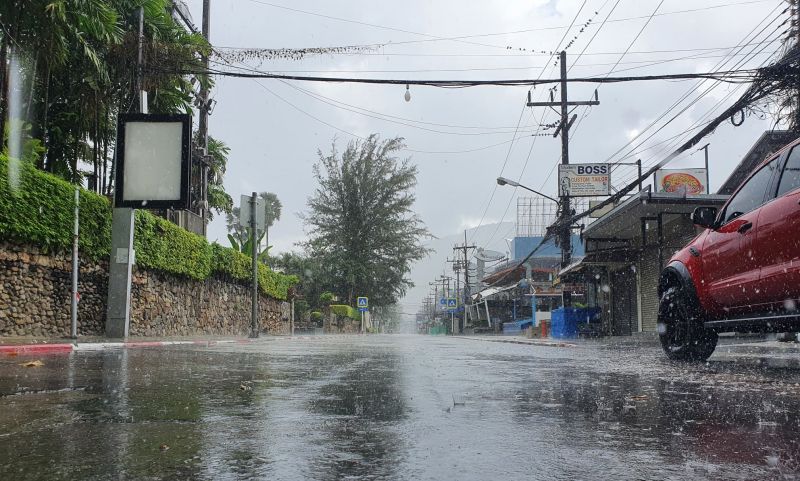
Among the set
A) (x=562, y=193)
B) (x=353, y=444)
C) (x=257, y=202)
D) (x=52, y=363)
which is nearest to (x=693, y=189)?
(x=562, y=193)

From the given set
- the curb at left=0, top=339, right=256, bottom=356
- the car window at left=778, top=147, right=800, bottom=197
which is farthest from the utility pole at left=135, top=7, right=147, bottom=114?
the car window at left=778, top=147, right=800, bottom=197

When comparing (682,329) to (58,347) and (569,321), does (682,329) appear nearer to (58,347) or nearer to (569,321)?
(58,347)

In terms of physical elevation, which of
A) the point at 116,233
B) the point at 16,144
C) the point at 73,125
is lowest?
the point at 116,233

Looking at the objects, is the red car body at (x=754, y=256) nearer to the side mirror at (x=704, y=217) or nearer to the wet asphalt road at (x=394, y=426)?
the side mirror at (x=704, y=217)

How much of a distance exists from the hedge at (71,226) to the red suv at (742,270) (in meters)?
11.2

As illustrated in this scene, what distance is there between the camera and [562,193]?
81.7 ft

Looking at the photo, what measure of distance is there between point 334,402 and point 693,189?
81.4ft

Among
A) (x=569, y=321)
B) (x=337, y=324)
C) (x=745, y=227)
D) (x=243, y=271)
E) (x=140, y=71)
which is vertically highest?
(x=140, y=71)

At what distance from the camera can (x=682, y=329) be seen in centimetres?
787

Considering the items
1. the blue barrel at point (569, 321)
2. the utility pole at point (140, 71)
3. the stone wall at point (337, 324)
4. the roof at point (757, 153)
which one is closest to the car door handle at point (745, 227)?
the utility pole at point (140, 71)

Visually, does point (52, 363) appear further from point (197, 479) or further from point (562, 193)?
point (562, 193)

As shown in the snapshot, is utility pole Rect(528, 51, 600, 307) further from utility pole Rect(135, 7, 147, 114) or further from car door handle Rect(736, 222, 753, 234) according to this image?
car door handle Rect(736, 222, 753, 234)

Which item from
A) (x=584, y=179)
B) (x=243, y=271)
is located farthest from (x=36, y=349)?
(x=584, y=179)

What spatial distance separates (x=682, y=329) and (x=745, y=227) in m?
1.86
